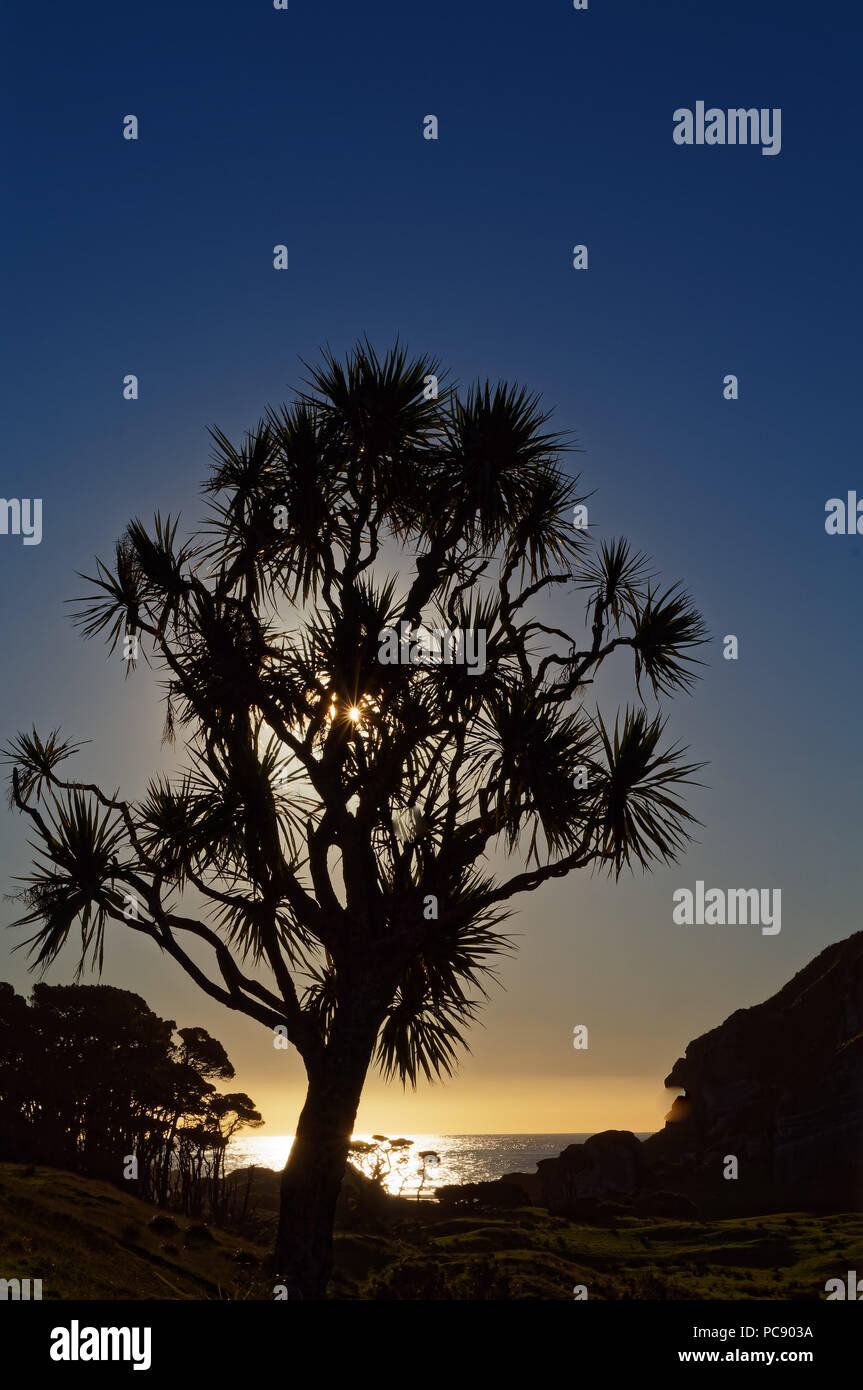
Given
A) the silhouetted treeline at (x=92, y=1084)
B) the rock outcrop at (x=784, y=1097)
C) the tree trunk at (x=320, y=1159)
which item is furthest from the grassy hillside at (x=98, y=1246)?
the rock outcrop at (x=784, y=1097)

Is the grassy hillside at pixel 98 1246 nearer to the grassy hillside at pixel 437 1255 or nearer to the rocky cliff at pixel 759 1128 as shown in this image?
the grassy hillside at pixel 437 1255

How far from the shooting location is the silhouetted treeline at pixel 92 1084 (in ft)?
150

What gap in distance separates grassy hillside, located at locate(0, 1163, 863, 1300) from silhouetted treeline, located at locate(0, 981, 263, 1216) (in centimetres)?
645

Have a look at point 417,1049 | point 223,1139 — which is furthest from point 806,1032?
point 417,1049

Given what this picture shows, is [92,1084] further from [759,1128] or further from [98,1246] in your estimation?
[759,1128]

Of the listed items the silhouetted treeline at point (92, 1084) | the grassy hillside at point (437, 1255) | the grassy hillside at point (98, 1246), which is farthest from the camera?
the silhouetted treeline at point (92, 1084)

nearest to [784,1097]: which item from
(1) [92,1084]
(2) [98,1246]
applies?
(1) [92,1084]

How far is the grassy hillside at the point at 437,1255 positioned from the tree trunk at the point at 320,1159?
708mm

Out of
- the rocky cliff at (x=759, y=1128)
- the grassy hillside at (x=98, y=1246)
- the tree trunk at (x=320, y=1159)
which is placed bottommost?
the rocky cliff at (x=759, y=1128)

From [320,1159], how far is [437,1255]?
26.0m

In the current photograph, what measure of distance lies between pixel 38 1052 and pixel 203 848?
39.9m

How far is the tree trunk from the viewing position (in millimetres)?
11398

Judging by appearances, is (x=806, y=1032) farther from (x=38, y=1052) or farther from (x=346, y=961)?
(x=346, y=961)

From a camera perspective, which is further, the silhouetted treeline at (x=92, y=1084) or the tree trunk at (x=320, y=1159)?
the silhouetted treeline at (x=92, y=1084)
